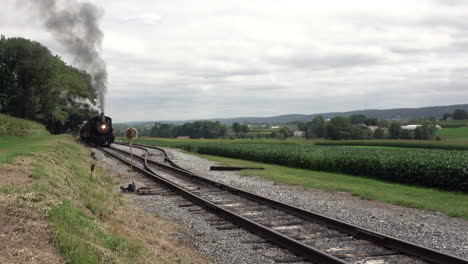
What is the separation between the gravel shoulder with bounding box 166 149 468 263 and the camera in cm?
877

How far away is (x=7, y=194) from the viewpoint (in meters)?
8.17

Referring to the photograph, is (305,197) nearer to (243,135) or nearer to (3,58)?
(3,58)

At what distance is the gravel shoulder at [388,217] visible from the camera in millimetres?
8766

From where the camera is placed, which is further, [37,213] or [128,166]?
[128,166]

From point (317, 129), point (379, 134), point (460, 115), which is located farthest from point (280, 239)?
point (460, 115)

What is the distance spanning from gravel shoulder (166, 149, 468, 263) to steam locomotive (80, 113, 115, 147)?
2755cm

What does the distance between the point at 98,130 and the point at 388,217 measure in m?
34.4

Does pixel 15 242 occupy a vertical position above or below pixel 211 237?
above

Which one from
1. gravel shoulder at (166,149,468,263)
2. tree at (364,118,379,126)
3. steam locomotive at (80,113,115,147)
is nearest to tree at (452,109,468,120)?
tree at (364,118,379,126)

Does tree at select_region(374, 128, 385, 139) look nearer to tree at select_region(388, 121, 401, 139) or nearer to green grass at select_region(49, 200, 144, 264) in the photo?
tree at select_region(388, 121, 401, 139)

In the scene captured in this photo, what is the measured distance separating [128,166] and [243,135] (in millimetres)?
104080

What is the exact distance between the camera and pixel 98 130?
40.8 m

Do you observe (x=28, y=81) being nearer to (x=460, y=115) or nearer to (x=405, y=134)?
(x=405, y=134)

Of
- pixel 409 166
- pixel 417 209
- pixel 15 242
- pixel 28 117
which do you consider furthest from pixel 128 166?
pixel 28 117
